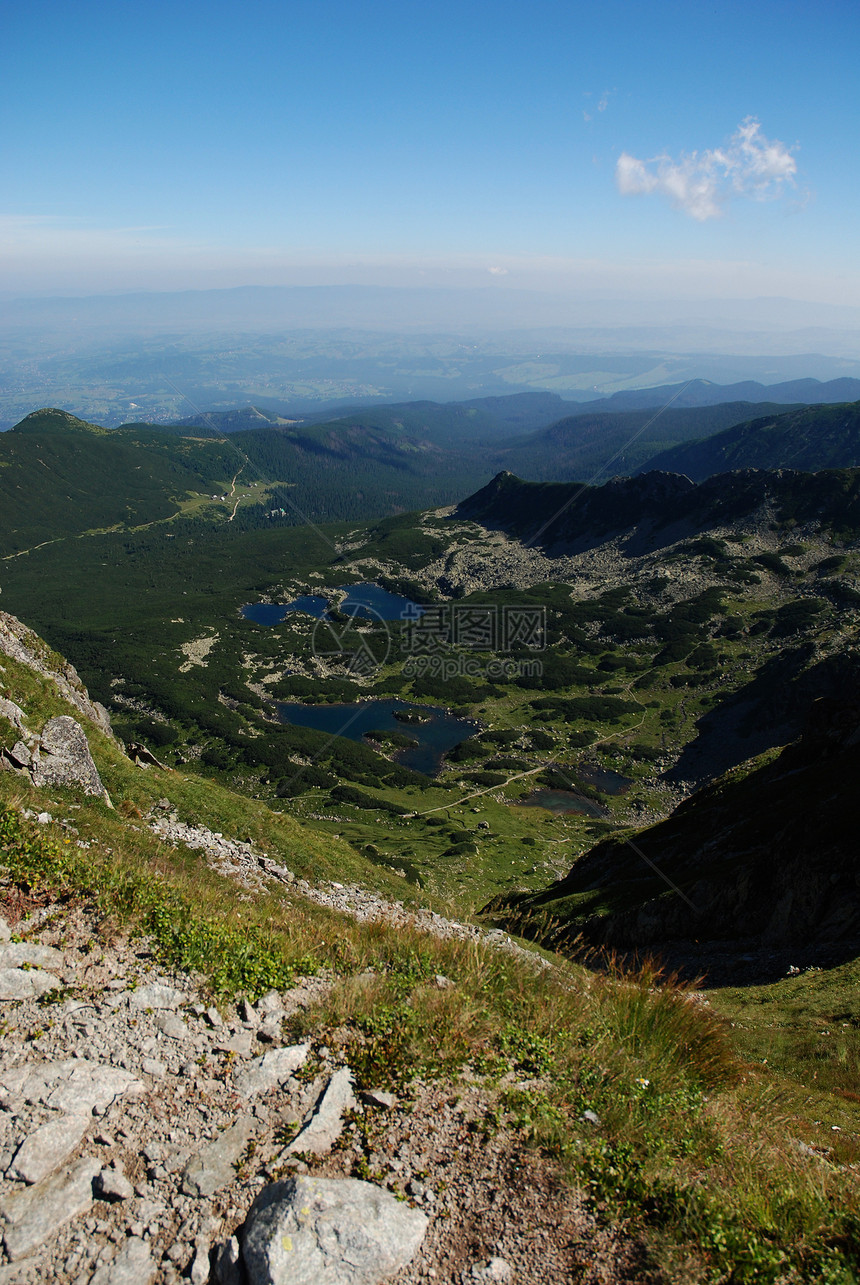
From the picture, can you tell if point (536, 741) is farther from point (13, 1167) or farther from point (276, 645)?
point (13, 1167)

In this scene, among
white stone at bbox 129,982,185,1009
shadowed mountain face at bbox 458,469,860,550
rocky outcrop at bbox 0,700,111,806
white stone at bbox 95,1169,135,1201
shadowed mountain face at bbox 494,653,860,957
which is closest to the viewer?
white stone at bbox 95,1169,135,1201

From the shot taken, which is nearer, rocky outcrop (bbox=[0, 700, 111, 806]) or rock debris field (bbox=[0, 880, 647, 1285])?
rock debris field (bbox=[0, 880, 647, 1285])

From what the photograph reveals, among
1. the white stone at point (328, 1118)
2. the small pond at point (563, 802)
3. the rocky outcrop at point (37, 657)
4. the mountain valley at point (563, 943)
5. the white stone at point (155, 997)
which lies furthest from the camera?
the small pond at point (563, 802)

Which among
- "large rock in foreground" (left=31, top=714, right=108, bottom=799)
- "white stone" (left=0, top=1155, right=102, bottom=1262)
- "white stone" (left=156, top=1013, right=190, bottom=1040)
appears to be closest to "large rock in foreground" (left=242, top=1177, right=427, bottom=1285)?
"white stone" (left=0, top=1155, right=102, bottom=1262)

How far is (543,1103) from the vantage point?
6.88m

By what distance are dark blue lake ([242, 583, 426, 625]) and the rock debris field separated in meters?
149

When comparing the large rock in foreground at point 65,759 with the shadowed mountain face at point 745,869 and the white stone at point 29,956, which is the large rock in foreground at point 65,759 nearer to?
the white stone at point 29,956

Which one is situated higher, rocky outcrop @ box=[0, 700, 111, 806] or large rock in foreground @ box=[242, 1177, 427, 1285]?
large rock in foreground @ box=[242, 1177, 427, 1285]

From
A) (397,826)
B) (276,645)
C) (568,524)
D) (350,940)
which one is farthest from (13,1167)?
(568,524)

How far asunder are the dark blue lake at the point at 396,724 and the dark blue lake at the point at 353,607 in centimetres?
4353


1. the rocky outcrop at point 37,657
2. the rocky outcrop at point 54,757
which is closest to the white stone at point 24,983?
the rocky outcrop at point 54,757

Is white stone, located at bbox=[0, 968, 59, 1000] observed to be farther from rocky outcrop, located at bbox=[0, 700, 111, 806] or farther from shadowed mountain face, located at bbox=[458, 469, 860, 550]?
shadowed mountain face, located at bbox=[458, 469, 860, 550]

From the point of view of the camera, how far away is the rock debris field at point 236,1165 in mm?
5238

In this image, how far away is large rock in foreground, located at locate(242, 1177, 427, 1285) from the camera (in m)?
5.11
